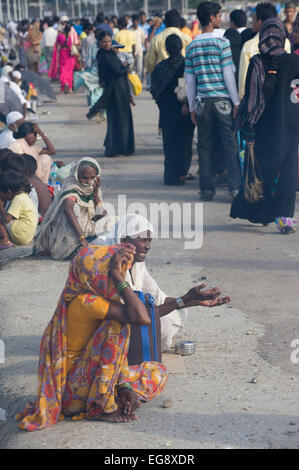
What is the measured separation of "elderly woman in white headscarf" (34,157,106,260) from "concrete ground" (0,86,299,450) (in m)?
0.18

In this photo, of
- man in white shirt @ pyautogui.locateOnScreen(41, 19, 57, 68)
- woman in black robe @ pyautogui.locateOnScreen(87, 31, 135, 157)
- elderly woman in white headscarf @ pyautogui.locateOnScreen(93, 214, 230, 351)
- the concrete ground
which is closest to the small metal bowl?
the concrete ground

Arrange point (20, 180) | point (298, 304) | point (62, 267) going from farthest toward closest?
1. point (20, 180)
2. point (62, 267)
3. point (298, 304)

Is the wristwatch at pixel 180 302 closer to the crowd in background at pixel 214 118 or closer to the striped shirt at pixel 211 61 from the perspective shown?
the crowd in background at pixel 214 118

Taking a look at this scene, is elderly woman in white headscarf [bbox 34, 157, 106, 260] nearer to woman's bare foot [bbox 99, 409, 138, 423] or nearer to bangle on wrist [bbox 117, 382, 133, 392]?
bangle on wrist [bbox 117, 382, 133, 392]

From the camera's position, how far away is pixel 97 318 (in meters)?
3.96

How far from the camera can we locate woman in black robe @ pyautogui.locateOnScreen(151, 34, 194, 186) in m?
9.34

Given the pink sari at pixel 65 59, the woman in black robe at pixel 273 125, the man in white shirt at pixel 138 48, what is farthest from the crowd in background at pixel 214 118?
the pink sari at pixel 65 59

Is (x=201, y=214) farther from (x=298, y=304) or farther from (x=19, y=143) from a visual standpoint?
(x=298, y=304)

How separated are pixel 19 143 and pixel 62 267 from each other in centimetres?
256

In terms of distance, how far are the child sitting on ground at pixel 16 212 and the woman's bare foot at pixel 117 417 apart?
3686 mm

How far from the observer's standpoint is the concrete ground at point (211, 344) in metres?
3.93
